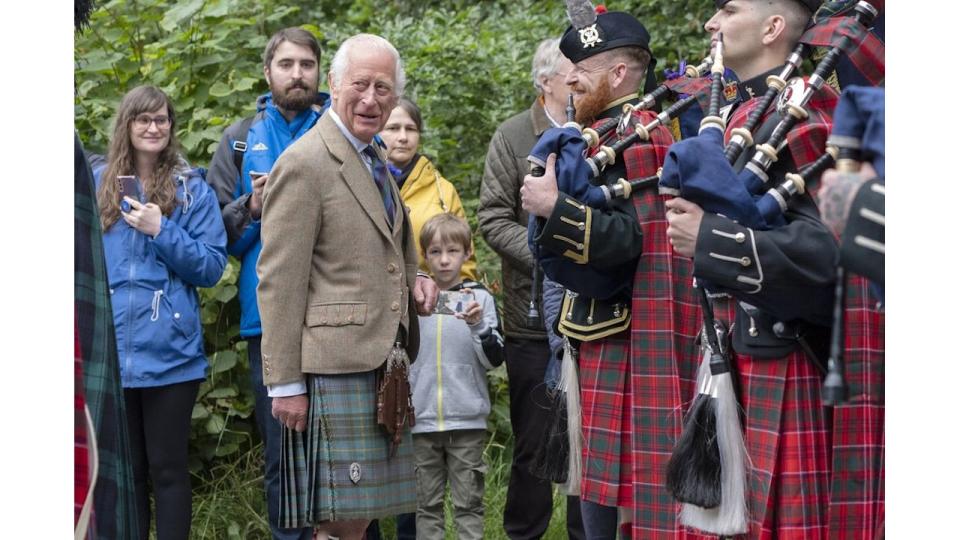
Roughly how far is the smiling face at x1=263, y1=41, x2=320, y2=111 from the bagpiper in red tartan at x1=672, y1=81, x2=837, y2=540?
263cm

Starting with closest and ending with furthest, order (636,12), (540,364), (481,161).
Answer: (540,364), (481,161), (636,12)

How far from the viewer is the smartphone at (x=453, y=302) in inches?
200

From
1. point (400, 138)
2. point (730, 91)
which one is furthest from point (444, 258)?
point (730, 91)

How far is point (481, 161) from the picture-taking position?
730 centimetres

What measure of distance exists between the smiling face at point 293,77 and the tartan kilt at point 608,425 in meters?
1.79

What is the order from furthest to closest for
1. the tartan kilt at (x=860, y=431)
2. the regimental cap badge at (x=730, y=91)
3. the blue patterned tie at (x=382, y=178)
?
the blue patterned tie at (x=382, y=178), the regimental cap badge at (x=730, y=91), the tartan kilt at (x=860, y=431)

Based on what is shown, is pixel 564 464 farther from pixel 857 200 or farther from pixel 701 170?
pixel 857 200

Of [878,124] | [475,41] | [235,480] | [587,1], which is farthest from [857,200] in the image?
[475,41]

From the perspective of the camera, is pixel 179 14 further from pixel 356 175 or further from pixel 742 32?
pixel 742 32

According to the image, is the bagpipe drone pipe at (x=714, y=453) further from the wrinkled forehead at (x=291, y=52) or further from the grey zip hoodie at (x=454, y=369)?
the wrinkled forehead at (x=291, y=52)

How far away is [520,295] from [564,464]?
4.14ft

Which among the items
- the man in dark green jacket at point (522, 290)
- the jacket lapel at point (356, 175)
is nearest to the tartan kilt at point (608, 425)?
the jacket lapel at point (356, 175)

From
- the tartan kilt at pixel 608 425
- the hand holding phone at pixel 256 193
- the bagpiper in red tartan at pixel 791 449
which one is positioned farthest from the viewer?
the hand holding phone at pixel 256 193

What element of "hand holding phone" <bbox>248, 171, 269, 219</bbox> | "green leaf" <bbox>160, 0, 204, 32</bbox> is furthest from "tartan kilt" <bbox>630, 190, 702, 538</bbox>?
"green leaf" <bbox>160, 0, 204, 32</bbox>
